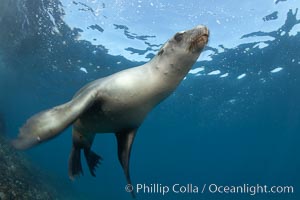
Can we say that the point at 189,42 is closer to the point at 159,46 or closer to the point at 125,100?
the point at 125,100

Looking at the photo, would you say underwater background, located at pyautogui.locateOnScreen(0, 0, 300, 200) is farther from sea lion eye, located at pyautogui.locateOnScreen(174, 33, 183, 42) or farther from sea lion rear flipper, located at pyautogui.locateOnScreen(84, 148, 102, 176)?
sea lion eye, located at pyautogui.locateOnScreen(174, 33, 183, 42)

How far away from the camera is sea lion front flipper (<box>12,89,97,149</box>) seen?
10.2 feet

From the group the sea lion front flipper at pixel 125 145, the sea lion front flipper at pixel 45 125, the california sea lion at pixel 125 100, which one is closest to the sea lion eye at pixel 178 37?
the california sea lion at pixel 125 100

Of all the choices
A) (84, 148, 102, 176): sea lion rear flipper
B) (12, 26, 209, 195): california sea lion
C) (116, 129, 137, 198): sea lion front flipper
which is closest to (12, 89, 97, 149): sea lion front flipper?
(12, 26, 209, 195): california sea lion

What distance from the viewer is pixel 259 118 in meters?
33.6

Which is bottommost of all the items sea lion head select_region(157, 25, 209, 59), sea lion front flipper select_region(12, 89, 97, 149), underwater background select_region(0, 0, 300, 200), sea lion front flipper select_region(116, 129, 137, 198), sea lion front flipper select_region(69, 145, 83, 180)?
sea lion front flipper select_region(69, 145, 83, 180)

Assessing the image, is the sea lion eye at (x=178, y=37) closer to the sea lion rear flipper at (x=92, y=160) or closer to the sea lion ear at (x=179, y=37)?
the sea lion ear at (x=179, y=37)

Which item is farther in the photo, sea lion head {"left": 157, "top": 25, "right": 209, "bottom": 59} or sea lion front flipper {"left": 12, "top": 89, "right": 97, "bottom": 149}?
sea lion head {"left": 157, "top": 25, "right": 209, "bottom": 59}

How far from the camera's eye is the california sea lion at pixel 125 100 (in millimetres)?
3230

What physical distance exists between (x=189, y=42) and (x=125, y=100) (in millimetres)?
1113

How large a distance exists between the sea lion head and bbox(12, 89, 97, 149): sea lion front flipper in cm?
127

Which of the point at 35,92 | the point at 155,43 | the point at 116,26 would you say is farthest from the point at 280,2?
the point at 35,92

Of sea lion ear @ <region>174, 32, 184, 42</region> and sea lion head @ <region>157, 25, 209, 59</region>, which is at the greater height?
sea lion ear @ <region>174, 32, 184, 42</region>

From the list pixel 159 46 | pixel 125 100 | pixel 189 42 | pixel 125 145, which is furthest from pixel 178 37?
pixel 159 46
